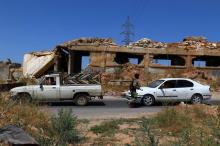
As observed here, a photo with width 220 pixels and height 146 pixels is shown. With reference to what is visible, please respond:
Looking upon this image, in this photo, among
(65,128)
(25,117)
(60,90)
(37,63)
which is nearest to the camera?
(65,128)

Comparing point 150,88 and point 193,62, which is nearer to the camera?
point 150,88

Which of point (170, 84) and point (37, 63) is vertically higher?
point (37, 63)

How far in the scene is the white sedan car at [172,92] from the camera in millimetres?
25734

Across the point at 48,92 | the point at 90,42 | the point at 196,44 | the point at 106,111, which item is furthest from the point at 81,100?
the point at 196,44

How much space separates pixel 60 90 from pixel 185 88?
22.1 ft

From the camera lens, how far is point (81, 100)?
26.0 meters

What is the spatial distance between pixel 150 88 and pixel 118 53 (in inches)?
618

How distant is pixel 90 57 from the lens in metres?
40.2

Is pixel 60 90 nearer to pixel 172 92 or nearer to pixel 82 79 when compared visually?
pixel 82 79

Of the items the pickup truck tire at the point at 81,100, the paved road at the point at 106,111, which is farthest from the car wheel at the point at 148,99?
the pickup truck tire at the point at 81,100

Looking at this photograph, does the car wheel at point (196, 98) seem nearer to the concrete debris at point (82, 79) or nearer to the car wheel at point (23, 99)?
the concrete debris at point (82, 79)

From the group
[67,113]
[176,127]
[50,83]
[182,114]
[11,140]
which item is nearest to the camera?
[11,140]

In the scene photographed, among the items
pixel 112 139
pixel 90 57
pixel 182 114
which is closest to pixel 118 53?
pixel 90 57

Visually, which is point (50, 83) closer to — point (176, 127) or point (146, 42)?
point (176, 127)
